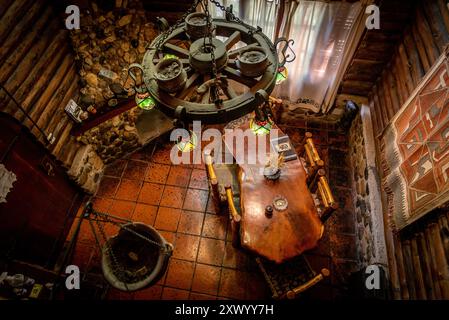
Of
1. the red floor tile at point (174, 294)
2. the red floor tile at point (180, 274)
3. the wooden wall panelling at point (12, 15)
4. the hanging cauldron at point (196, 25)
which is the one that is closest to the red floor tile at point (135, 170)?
the red floor tile at point (180, 274)

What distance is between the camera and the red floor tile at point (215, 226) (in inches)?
235

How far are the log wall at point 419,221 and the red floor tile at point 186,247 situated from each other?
354 centimetres

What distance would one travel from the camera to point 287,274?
4.77 metres

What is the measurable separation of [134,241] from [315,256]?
350 centimetres

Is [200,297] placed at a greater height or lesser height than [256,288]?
lesser

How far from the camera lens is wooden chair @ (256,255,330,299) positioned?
180 inches

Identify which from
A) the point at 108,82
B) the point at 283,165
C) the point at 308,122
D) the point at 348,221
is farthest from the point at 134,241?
the point at 308,122

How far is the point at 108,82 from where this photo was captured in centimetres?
593

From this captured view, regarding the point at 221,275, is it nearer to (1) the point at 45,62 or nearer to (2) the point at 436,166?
(2) the point at 436,166

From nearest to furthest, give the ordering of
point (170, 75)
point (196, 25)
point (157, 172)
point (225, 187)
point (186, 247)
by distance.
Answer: point (170, 75) < point (196, 25) < point (225, 187) < point (186, 247) < point (157, 172)

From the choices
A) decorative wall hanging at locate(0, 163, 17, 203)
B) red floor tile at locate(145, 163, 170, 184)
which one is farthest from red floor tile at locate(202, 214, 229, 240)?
decorative wall hanging at locate(0, 163, 17, 203)

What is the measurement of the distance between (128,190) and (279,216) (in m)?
3.61

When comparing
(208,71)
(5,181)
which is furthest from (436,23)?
(5,181)

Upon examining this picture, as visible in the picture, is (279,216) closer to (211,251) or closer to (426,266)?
(211,251)
